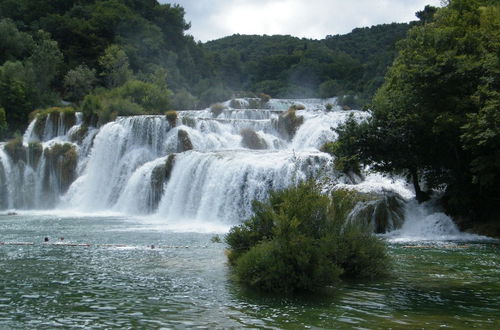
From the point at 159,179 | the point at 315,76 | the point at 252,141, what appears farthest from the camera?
the point at 315,76

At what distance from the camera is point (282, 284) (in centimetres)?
1084

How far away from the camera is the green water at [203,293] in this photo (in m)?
9.06

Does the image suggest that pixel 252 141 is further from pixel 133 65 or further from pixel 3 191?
pixel 133 65

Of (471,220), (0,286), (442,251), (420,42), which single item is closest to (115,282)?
(0,286)

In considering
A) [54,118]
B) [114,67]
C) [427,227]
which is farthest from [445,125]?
[114,67]

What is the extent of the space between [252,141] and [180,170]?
8.16 m

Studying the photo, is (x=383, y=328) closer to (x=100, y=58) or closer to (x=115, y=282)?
(x=115, y=282)

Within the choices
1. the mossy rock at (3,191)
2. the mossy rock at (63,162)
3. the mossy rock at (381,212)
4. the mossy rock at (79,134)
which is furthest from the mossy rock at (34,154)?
the mossy rock at (381,212)

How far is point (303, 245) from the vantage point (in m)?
10.8

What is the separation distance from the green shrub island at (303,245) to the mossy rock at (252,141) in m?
22.8

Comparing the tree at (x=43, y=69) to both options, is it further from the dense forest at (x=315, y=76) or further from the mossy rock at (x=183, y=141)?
the mossy rock at (x=183, y=141)

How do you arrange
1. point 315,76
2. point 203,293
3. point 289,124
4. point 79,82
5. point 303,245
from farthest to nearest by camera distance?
1. point 315,76
2. point 79,82
3. point 289,124
4. point 203,293
5. point 303,245

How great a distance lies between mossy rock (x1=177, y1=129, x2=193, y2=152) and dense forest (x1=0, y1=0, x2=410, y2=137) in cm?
672

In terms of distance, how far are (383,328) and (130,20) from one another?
64.3 metres
